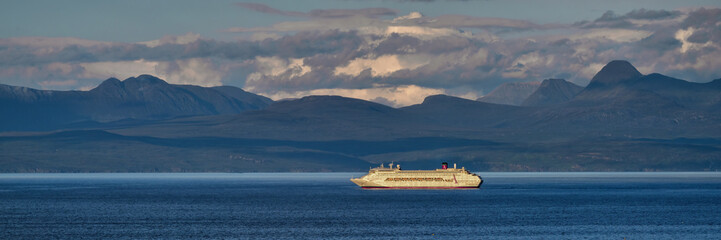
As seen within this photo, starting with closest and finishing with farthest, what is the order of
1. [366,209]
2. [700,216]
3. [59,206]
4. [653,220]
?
[653,220] < [700,216] < [366,209] < [59,206]

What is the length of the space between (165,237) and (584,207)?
9550 centimetres

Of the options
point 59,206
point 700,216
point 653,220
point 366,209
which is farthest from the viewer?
point 59,206

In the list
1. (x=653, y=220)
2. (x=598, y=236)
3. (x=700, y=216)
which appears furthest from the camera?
(x=700, y=216)

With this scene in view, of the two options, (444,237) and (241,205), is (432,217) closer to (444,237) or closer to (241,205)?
(444,237)

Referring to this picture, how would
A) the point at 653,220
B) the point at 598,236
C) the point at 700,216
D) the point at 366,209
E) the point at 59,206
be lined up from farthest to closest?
the point at 59,206, the point at 366,209, the point at 700,216, the point at 653,220, the point at 598,236

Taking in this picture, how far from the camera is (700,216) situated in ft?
526

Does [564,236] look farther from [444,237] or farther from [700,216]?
[700,216]

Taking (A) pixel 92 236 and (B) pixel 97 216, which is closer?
(A) pixel 92 236

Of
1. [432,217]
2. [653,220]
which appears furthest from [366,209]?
[653,220]

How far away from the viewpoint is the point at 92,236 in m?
124

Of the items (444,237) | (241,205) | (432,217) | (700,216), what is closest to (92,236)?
(444,237)

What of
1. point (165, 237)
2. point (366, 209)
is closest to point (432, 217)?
point (366, 209)

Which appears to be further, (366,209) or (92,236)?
(366,209)

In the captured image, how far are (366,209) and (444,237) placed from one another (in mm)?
59895
